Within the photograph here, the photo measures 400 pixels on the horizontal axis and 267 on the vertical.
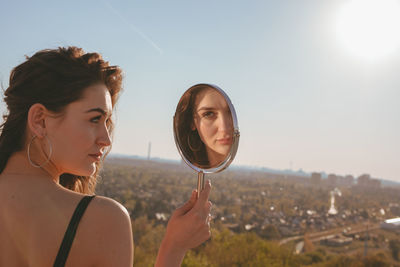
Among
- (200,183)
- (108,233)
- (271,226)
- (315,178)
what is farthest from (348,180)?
(108,233)

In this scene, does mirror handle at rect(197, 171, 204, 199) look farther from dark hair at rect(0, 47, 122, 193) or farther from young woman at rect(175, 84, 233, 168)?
dark hair at rect(0, 47, 122, 193)

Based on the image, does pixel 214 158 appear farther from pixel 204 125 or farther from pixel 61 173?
pixel 61 173

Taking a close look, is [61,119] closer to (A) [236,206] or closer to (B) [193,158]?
(B) [193,158]

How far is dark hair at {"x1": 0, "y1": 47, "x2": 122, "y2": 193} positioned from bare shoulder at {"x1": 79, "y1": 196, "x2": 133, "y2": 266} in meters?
0.36

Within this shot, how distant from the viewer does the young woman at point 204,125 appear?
3.83 feet

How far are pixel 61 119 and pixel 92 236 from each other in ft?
1.26

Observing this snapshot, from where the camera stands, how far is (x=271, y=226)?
1127 inches

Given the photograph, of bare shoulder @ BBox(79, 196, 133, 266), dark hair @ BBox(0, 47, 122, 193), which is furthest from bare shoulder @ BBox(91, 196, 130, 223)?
dark hair @ BBox(0, 47, 122, 193)

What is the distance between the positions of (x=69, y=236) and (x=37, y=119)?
42 centimetres

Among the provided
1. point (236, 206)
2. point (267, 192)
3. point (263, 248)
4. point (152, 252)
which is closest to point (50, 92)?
point (263, 248)

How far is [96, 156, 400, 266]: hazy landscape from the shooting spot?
57.9 ft

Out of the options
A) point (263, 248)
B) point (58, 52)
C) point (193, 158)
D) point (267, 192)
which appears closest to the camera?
point (58, 52)

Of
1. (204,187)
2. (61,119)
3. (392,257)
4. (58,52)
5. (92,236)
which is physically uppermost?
(58,52)

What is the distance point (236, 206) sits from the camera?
3316 centimetres
